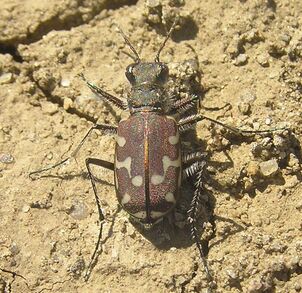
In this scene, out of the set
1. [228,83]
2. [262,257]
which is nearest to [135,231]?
[262,257]

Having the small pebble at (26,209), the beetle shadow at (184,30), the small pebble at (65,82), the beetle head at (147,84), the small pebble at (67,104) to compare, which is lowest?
the small pebble at (26,209)

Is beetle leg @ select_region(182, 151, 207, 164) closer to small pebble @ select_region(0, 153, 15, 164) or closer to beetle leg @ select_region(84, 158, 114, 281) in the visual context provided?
beetle leg @ select_region(84, 158, 114, 281)

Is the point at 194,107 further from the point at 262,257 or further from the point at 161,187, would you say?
the point at 262,257

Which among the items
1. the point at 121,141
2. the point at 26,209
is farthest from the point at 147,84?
the point at 26,209

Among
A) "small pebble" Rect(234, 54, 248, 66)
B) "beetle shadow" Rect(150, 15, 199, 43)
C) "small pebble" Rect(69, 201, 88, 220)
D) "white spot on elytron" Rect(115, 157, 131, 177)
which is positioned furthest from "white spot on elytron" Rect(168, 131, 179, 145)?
"beetle shadow" Rect(150, 15, 199, 43)

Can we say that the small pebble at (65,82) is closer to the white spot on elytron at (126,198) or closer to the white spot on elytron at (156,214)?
the white spot on elytron at (126,198)

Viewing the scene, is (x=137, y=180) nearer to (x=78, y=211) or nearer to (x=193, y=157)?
(x=193, y=157)

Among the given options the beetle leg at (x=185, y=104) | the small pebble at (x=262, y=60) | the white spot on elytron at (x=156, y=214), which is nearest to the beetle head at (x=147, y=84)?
the beetle leg at (x=185, y=104)
